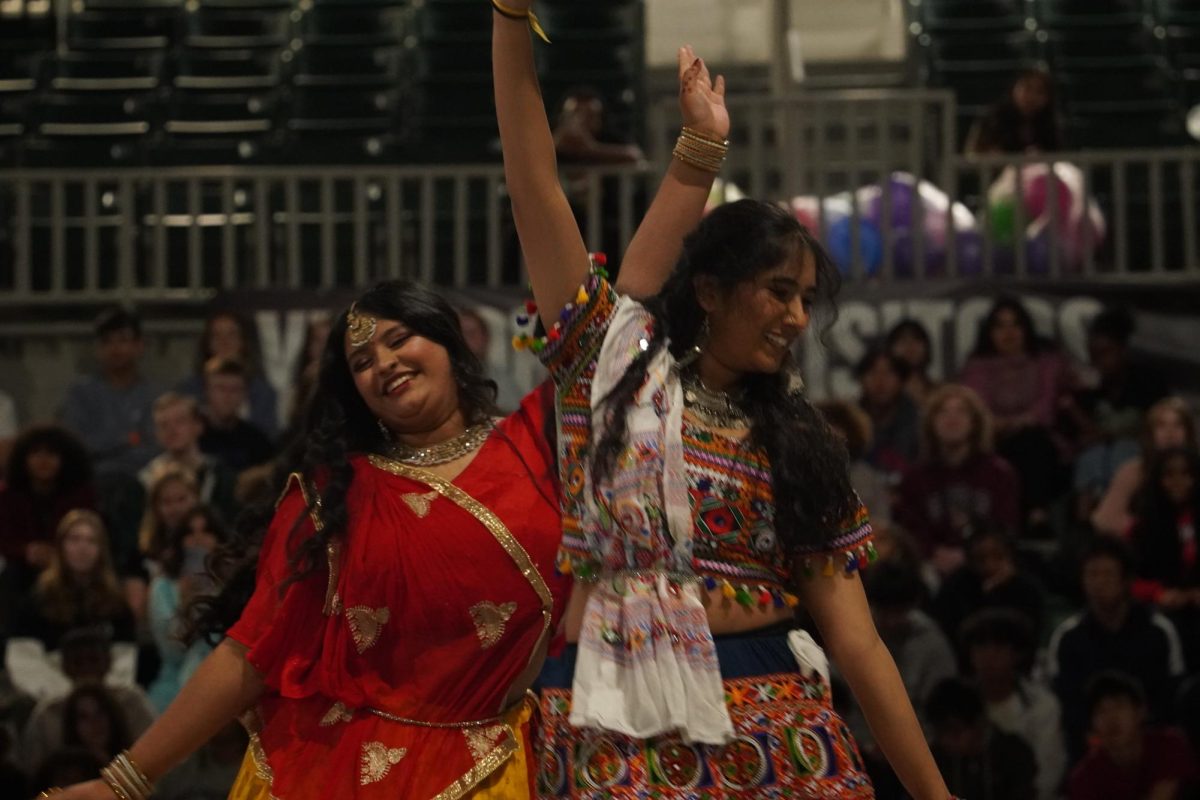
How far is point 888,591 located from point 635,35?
592cm

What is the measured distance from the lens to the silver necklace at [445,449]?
387 cm

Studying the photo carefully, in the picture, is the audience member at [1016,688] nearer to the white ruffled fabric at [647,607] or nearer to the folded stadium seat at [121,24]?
the white ruffled fabric at [647,607]

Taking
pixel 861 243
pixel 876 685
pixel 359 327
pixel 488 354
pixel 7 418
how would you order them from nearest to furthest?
pixel 876 685
pixel 359 327
pixel 488 354
pixel 7 418
pixel 861 243

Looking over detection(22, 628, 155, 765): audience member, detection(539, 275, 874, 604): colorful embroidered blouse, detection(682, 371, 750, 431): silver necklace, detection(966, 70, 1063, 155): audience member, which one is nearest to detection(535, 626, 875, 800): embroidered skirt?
detection(539, 275, 874, 604): colorful embroidered blouse

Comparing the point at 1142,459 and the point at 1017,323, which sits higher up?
the point at 1017,323

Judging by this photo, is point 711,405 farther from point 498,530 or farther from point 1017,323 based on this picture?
point 1017,323

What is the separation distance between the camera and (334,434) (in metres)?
3.89

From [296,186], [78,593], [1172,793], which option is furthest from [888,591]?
[296,186]

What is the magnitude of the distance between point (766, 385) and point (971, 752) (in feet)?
11.9

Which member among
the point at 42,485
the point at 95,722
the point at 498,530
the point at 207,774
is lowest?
the point at 207,774

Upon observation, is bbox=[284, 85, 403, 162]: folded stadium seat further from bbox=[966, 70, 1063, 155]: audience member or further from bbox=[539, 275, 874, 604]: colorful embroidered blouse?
bbox=[539, 275, 874, 604]: colorful embroidered blouse

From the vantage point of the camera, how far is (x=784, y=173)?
900cm

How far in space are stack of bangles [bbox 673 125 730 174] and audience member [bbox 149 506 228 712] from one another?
3.97 meters

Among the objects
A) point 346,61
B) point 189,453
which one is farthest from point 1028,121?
point 346,61
